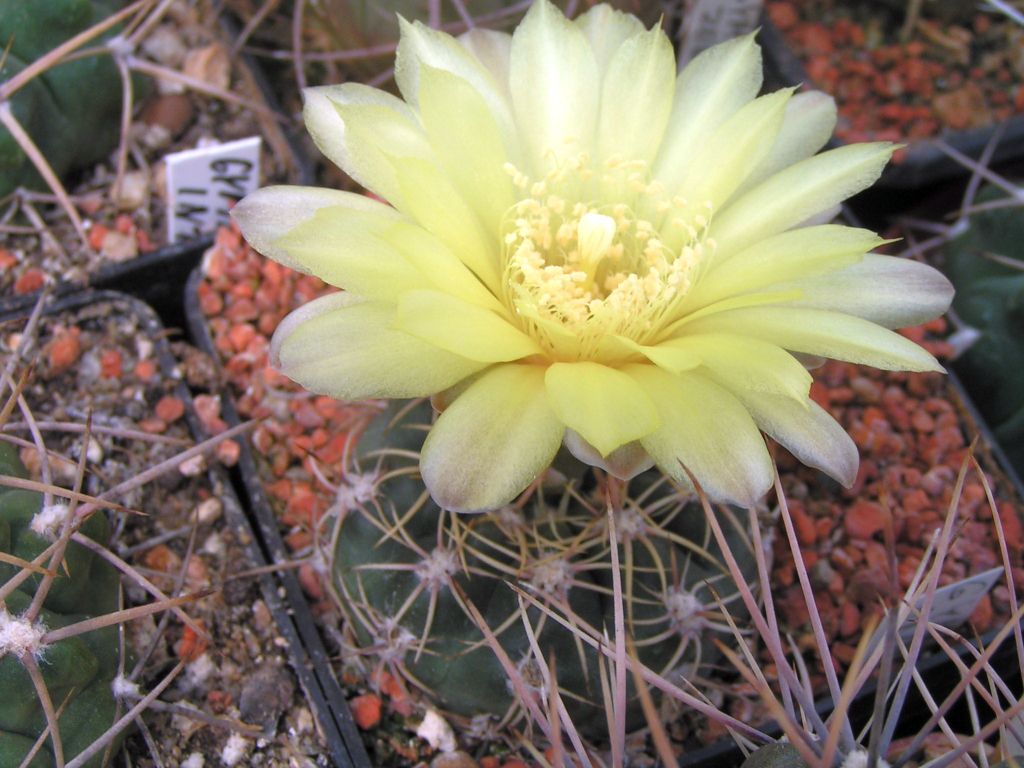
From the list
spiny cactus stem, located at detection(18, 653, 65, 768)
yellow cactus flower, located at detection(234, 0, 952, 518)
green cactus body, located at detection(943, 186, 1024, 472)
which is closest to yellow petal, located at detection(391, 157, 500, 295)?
yellow cactus flower, located at detection(234, 0, 952, 518)

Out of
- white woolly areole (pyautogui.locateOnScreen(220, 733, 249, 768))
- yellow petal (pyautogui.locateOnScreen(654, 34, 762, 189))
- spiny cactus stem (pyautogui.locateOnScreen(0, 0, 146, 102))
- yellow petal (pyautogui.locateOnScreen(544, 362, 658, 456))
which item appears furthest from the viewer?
spiny cactus stem (pyautogui.locateOnScreen(0, 0, 146, 102))

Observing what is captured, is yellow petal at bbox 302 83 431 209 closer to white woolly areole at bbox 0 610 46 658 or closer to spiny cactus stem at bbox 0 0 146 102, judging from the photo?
white woolly areole at bbox 0 610 46 658

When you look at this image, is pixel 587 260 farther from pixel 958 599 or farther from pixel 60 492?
pixel 958 599

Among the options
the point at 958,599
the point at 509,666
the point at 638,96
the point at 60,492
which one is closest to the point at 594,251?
the point at 638,96

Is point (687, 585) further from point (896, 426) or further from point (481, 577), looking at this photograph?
point (896, 426)

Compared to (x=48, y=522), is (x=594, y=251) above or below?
above

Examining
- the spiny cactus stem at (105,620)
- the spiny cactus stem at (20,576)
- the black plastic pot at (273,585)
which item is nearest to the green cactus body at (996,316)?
the black plastic pot at (273,585)
